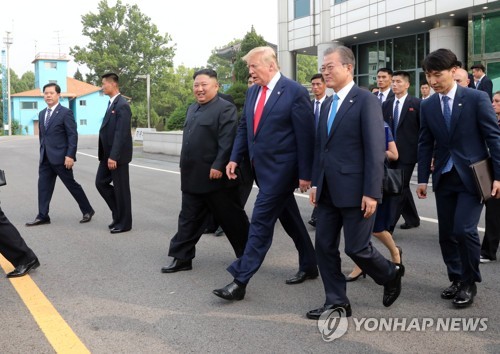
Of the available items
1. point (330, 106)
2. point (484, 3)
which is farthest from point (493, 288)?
point (484, 3)

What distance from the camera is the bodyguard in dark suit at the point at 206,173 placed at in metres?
5.12

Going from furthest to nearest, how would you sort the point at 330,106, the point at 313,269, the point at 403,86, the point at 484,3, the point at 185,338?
the point at 484,3 → the point at 403,86 → the point at 313,269 → the point at 330,106 → the point at 185,338

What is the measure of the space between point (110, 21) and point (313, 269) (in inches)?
2893

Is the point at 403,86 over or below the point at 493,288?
over

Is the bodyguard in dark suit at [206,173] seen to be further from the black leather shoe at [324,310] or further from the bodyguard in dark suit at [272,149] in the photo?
the black leather shoe at [324,310]

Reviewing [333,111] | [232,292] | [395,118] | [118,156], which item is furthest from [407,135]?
[118,156]

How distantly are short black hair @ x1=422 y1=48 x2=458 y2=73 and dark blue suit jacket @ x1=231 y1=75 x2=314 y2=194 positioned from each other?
0.93 m

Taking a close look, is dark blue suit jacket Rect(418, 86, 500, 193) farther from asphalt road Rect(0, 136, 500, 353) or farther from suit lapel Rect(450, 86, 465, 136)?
asphalt road Rect(0, 136, 500, 353)

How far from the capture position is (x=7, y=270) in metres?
5.46

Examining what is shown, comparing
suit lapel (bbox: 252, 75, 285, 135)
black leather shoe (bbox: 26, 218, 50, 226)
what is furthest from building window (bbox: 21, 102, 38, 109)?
suit lapel (bbox: 252, 75, 285, 135)

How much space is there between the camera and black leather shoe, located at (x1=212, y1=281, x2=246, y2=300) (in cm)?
427

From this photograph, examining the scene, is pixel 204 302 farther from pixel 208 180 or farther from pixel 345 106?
pixel 345 106

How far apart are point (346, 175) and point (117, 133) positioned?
13.2ft

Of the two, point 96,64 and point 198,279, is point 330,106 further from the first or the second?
point 96,64
